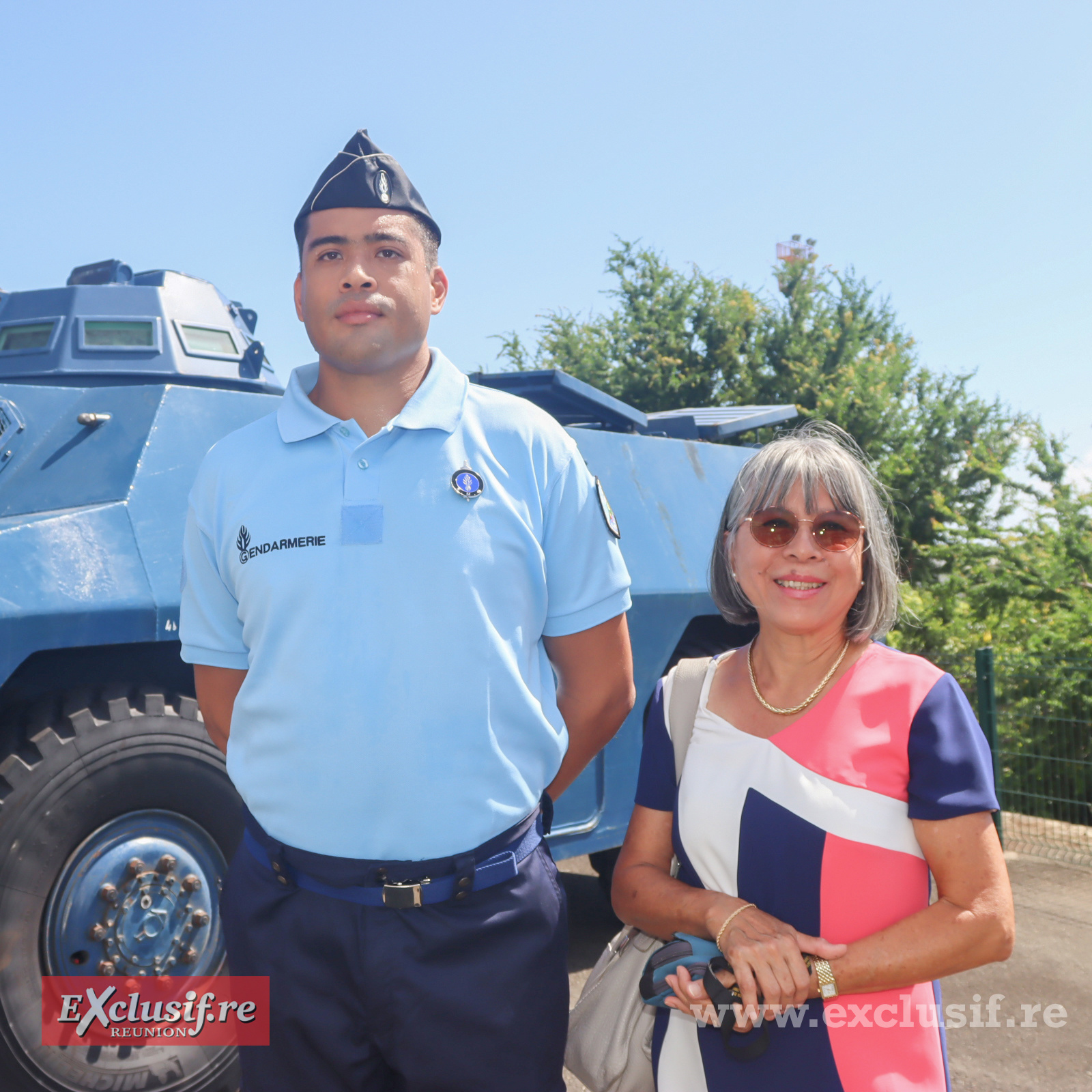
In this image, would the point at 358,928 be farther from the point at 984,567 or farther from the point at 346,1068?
the point at 984,567

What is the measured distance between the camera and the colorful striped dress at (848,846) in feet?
5.25

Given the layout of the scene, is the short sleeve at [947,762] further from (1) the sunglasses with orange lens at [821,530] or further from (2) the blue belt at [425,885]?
(2) the blue belt at [425,885]

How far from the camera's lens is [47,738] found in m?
2.97

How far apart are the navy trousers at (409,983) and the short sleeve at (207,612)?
39cm

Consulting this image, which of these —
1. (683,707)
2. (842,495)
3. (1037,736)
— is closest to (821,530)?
(842,495)

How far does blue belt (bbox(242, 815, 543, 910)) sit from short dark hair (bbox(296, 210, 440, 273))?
110cm

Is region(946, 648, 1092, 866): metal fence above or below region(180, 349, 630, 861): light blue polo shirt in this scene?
below

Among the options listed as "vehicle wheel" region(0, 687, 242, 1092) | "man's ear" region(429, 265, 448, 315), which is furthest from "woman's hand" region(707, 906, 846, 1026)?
"vehicle wheel" region(0, 687, 242, 1092)

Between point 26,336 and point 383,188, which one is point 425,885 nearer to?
point 383,188

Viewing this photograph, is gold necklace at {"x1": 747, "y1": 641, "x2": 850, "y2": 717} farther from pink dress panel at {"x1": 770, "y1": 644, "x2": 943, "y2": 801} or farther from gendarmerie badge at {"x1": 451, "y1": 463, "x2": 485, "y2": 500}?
gendarmerie badge at {"x1": 451, "y1": 463, "x2": 485, "y2": 500}

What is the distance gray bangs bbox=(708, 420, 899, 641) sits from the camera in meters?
1.82

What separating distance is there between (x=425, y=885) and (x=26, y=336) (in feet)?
16.2

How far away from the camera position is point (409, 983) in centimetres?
178

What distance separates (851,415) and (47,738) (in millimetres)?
19005
